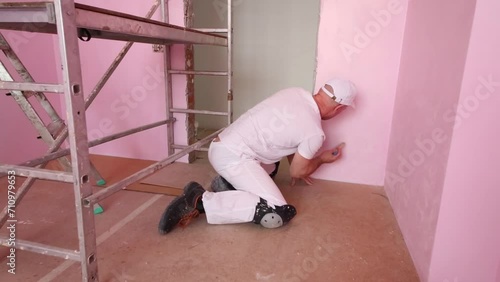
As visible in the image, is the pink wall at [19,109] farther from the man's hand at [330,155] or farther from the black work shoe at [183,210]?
the man's hand at [330,155]

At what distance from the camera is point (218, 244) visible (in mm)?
1642

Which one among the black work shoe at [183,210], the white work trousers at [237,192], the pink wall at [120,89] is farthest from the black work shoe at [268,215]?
the pink wall at [120,89]

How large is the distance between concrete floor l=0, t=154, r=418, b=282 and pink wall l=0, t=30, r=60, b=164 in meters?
0.48

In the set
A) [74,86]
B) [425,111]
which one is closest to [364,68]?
[425,111]

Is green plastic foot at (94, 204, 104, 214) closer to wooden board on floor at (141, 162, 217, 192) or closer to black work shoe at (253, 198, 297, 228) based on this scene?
wooden board on floor at (141, 162, 217, 192)

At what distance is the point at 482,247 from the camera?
119 cm

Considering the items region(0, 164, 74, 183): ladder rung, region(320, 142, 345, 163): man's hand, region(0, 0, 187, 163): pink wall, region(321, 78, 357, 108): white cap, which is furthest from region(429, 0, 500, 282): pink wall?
region(0, 0, 187, 163): pink wall

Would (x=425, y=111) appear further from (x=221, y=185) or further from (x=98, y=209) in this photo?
(x=98, y=209)

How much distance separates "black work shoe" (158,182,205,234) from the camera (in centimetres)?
169

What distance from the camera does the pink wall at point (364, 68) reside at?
2203 millimetres

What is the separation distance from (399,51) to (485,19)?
1.23 metres

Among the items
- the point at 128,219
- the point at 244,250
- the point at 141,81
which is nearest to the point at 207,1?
the point at 141,81

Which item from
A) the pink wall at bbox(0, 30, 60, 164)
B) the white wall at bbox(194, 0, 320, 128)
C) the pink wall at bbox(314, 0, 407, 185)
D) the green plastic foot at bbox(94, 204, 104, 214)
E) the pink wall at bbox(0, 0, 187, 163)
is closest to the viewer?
the green plastic foot at bbox(94, 204, 104, 214)

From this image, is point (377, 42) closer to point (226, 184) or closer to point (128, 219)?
point (226, 184)
